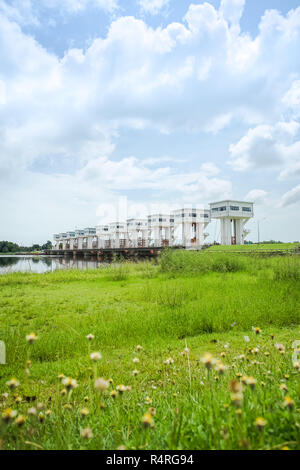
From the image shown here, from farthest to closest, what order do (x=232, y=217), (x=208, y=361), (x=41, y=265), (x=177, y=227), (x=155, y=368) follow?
1. (x=177, y=227)
2. (x=232, y=217)
3. (x=41, y=265)
4. (x=155, y=368)
5. (x=208, y=361)

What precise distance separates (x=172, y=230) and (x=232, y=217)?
42.0 feet

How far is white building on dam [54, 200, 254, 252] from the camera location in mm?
37375

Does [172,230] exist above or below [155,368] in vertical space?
above

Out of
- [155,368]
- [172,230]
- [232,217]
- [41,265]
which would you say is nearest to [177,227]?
[172,230]

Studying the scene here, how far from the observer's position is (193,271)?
11.1 m

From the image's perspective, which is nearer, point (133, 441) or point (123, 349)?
point (133, 441)

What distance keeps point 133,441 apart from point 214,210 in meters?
38.4

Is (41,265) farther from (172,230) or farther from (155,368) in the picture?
(155,368)

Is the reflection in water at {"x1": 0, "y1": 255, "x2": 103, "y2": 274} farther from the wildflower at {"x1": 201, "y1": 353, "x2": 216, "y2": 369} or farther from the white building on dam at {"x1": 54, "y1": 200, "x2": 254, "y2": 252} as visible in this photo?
the wildflower at {"x1": 201, "y1": 353, "x2": 216, "y2": 369}

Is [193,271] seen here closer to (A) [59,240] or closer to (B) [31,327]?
(B) [31,327]

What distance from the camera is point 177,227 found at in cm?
4500

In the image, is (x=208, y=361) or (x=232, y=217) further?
(x=232, y=217)
